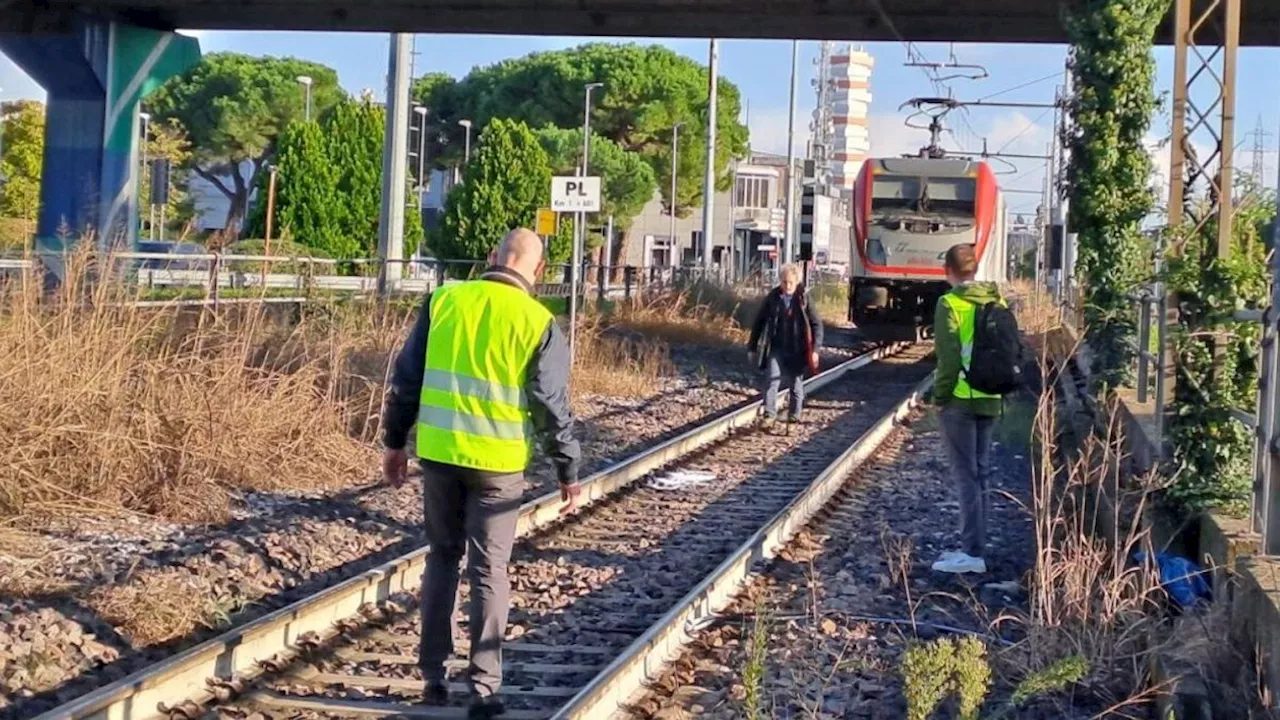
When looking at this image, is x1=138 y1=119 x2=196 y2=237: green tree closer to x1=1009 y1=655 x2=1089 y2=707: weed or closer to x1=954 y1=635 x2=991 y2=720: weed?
x1=1009 y1=655 x2=1089 y2=707: weed

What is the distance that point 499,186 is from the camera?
60.1 meters

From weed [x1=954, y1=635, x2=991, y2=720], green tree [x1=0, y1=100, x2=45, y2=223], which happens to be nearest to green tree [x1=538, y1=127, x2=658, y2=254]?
green tree [x1=0, y1=100, x2=45, y2=223]

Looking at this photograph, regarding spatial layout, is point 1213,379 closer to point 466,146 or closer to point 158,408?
point 158,408

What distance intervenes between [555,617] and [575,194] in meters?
11.3

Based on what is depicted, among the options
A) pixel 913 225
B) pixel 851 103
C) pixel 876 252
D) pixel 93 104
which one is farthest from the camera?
pixel 851 103

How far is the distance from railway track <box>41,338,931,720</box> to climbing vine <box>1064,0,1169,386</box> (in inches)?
202

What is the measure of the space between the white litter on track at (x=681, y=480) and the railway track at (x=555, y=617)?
0.04 meters

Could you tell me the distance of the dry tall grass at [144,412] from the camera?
956cm

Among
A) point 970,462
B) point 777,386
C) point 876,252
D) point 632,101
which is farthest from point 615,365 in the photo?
point 632,101

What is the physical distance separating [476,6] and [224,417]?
11347 millimetres

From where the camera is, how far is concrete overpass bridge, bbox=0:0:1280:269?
819 inches

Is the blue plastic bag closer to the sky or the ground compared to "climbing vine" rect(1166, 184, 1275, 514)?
closer to the ground

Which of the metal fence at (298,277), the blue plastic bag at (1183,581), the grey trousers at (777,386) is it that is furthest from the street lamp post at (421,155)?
the blue plastic bag at (1183,581)

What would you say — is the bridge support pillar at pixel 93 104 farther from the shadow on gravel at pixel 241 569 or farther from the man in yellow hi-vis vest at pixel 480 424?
the man in yellow hi-vis vest at pixel 480 424
